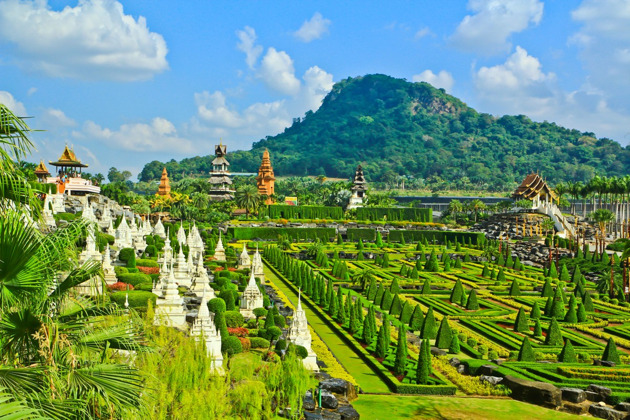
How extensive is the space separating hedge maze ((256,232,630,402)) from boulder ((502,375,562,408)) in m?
0.52

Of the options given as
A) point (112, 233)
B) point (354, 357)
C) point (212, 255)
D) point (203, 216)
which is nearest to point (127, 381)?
point (354, 357)

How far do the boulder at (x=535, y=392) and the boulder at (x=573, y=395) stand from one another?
0.36m

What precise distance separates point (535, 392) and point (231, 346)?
1253 cm

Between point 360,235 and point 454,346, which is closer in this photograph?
point 454,346

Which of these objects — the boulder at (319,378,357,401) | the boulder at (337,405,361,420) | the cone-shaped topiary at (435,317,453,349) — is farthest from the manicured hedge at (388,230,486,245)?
the boulder at (337,405,361,420)

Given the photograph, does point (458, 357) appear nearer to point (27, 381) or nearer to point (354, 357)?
point (354, 357)

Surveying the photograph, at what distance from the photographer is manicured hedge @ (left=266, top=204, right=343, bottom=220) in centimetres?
10331

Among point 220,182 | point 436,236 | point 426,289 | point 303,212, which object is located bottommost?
point 426,289

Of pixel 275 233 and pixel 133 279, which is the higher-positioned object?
pixel 275 233

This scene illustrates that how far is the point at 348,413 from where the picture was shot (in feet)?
73.6

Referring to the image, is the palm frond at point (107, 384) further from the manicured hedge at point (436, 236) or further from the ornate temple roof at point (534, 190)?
the ornate temple roof at point (534, 190)

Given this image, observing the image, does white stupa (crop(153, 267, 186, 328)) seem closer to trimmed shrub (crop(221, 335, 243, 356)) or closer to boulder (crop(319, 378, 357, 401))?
trimmed shrub (crop(221, 335, 243, 356))

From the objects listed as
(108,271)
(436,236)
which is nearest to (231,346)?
(108,271)

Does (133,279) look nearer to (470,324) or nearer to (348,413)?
(470,324)
